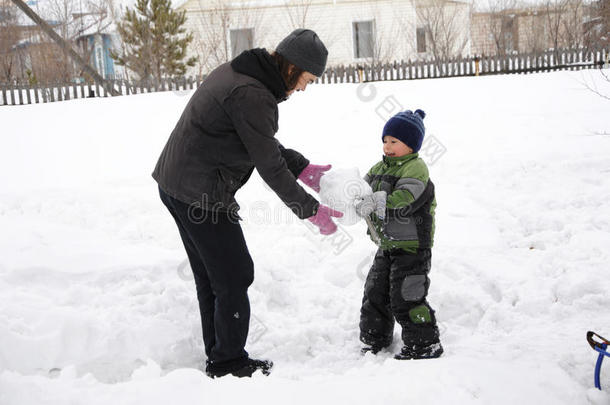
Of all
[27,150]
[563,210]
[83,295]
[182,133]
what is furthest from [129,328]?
[27,150]

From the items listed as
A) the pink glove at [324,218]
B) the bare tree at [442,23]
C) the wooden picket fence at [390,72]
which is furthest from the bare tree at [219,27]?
the pink glove at [324,218]

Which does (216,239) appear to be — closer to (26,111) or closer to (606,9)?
(606,9)

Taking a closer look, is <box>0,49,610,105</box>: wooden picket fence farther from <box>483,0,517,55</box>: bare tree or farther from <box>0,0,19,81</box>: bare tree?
<box>483,0,517,55</box>: bare tree

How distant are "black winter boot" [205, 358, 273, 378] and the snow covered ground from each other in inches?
4.9

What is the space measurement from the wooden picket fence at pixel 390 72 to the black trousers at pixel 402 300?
40.9 ft

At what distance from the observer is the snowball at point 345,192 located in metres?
2.89

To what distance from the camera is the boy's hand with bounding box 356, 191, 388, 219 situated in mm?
2889

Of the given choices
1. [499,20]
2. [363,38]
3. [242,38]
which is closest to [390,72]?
[363,38]

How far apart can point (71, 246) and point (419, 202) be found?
2896 millimetres

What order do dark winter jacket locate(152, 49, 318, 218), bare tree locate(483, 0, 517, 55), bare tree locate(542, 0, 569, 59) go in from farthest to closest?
bare tree locate(483, 0, 517, 55) < bare tree locate(542, 0, 569, 59) < dark winter jacket locate(152, 49, 318, 218)

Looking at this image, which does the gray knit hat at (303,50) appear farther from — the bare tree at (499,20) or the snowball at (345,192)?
the bare tree at (499,20)

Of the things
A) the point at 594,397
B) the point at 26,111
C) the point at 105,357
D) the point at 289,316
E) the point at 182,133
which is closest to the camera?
the point at 594,397

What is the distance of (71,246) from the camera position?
14.4 feet

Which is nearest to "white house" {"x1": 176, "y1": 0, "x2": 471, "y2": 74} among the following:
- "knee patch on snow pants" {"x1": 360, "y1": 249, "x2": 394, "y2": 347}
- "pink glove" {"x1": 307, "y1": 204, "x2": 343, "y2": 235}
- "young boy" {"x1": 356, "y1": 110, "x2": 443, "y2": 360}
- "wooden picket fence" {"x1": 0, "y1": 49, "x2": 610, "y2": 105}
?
"wooden picket fence" {"x1": 0, "y1": 49, "x2": 610, "y2": 105}
